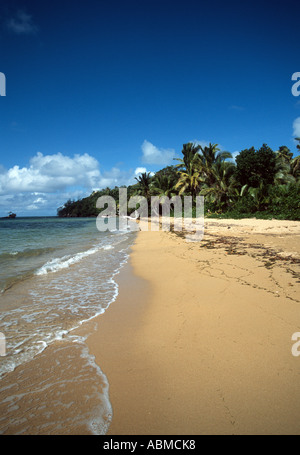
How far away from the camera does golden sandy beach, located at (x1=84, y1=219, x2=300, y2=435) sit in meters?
1.72

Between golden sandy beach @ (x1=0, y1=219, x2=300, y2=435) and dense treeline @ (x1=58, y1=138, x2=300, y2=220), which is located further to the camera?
dense treeline @ (x1=58, y1=138, x2=300, y2=220)

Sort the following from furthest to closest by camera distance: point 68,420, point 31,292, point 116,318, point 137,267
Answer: point 137,267, point 31,292, point 116,318, point 68,420

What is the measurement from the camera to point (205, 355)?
8.06ft

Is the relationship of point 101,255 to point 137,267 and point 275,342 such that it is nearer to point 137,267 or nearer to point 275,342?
point 137,267

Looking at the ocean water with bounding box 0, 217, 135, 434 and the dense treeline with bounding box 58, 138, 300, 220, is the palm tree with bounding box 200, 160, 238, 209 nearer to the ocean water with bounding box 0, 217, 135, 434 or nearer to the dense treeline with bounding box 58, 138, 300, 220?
the dense treeline with bounding box 58, 138, 300, 220

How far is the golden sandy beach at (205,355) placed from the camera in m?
1.72

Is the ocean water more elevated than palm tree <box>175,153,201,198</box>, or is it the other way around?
palm tree <box>175,153,201,198</box>

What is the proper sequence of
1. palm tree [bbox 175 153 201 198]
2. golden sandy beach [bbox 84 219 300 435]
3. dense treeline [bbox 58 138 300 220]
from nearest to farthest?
1. golden sandy beach [bbox 84 219 300 435]
2. dense treeline [bbox 58 138 300 220]
3. palm tree [bbox 175 153 201 198]

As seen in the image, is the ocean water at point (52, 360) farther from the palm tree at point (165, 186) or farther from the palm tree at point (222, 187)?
the palm tree at point (165, 186)

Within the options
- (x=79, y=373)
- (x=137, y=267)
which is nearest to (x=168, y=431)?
(x=79, y=373)

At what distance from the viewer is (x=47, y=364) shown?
251cm

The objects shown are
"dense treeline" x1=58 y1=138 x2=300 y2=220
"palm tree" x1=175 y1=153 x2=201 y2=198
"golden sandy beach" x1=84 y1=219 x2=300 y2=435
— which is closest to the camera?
"golden sandy beach" x1=84 y1=219 x2=300 y2=435

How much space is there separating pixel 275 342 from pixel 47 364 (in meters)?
2.63

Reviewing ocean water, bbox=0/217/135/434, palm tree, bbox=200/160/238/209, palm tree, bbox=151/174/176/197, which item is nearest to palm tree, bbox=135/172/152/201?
palm tree, bbox=151/174/176/197
